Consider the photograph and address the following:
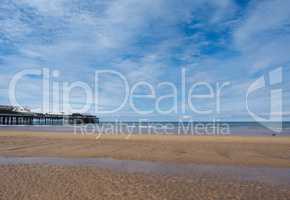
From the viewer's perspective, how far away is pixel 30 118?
78.0m

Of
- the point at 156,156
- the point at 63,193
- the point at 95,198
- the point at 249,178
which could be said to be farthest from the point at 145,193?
the point at 156,156

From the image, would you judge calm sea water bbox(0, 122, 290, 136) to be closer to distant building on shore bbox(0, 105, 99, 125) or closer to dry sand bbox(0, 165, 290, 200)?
distant building on shore bbox(0, 105, 99, 125)

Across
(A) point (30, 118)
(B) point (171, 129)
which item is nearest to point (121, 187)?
(B) point (171, 129)

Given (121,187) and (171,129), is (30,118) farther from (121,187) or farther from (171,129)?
(121,187)

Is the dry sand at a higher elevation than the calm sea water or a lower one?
higher

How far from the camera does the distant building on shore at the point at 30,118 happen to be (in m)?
73.0

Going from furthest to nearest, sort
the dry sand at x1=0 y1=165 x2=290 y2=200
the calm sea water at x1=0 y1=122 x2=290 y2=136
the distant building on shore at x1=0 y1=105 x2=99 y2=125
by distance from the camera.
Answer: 1. the distant building on shore at x1=0 y1=105 x2=99 y2=125
2. the calm sea water at x1=0 y1=122 x2=290 y2=136
3. the dry sand at x1=0 y1=165 x2=290 y2=200


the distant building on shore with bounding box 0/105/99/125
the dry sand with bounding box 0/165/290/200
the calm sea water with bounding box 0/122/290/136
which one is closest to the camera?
the dry sand with bounding box 0/165/290/200

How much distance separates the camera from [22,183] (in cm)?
791

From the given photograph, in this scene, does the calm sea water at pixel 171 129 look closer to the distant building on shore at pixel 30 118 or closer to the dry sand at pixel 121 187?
the distant building on shore at pixel 30 118

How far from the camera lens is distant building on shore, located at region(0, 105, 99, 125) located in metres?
73.0

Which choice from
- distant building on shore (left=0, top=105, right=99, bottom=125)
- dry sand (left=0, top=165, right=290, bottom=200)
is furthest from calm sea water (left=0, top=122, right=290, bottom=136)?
dry sand (left=0, top=165, right=290, bottom=200)

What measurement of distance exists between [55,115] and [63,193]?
8788 centimetres

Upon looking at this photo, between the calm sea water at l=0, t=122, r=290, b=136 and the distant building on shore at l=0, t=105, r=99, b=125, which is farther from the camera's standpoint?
the distant building on shore at l=0, t=105, r=99, b=125
